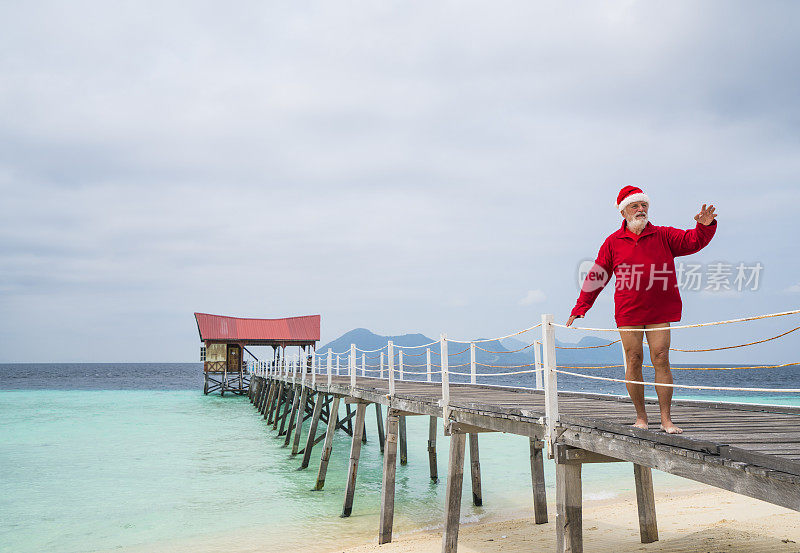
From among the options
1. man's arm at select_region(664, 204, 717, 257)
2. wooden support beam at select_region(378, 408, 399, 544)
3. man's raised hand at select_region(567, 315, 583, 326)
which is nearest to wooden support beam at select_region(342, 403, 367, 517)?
wooden support beam at select_region(378, 408, 399, 544)

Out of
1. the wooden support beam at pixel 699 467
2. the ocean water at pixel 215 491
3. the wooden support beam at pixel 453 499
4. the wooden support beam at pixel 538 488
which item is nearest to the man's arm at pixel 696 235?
the wooden support beam at pixel 699 467

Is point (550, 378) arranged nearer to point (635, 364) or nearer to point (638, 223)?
point (635, 364)

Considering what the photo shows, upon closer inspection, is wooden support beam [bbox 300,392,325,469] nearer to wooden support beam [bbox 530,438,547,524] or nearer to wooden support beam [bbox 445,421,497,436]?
wooden support beam [bbox 530,438,547,524]

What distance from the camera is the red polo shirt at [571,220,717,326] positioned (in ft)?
13.3

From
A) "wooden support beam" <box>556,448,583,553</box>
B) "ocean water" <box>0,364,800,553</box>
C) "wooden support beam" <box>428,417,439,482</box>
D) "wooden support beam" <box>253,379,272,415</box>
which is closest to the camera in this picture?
"wooden support beam" <box>556,448,583,553</box>

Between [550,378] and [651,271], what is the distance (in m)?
1.28

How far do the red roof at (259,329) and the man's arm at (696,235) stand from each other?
38.3 meters

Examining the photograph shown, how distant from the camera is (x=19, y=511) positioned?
12281 mm

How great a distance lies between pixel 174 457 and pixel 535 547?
13.0 metres

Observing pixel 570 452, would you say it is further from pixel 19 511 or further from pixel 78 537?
pixel 19 511

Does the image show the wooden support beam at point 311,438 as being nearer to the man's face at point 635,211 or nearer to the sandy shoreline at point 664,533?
the sandy shoreline at point 664,533

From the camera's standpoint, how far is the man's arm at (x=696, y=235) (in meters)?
3.95

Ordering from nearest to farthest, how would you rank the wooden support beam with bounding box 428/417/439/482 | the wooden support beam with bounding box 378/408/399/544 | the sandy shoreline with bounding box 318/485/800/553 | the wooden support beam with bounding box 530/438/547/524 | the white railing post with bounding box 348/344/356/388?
the sandy shoreline with bounding box 318/485/800/553
the wooden support beam with bounding box 378/408/399/544
the wooden support beam with bounding box 530/438/547/524
the white railing post with bounding box 348/344/356/388
the wooden support beam with bounding box 428/417/439/482

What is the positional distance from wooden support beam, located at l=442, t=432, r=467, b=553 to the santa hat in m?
3.74
